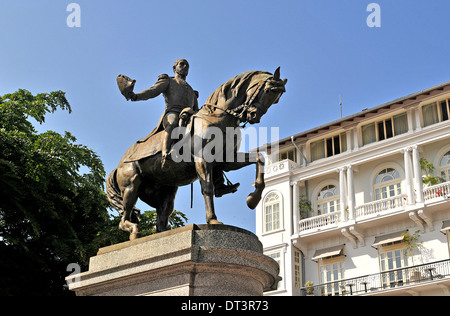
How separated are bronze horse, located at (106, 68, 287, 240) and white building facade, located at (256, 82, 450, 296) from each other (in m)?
25.2

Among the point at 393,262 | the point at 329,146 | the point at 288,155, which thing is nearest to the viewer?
the point at 393,262

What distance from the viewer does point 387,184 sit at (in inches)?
1449

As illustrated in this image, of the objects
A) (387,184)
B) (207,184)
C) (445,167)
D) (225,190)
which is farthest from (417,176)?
(207,184)

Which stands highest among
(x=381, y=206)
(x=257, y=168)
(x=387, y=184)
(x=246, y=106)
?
(x=387, y=184)

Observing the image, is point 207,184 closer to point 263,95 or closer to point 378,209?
point 263,95

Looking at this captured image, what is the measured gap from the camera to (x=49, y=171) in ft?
63.9

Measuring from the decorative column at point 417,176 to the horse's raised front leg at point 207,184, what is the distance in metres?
27.3

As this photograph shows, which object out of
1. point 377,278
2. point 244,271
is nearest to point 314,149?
point 377,278

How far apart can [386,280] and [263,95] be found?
27.0 m

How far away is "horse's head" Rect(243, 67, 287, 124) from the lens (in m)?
8.98

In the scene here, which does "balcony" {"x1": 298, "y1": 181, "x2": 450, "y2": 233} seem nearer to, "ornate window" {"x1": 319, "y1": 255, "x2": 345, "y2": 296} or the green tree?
"ornate window" {"x1": 319, "y1": 255, "x2": 345, "y2": 296}

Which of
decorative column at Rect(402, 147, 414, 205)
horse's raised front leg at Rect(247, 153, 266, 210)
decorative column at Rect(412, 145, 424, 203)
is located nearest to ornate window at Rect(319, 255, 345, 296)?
decorative column at Rect(402, 147, 414, 205)
